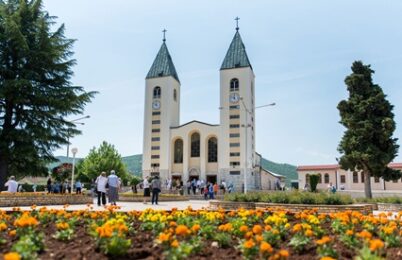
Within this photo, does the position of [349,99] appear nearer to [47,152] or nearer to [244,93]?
[47,152]

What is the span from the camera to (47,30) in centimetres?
2544

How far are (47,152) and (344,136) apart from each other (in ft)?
71.3

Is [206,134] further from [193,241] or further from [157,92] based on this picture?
[193,241]

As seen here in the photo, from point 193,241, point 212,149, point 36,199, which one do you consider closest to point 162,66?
point 212,149

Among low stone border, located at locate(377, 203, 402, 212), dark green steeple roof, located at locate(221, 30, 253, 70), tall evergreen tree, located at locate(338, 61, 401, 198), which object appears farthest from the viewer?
dark green steeple roof, located at locate(221, 30, 253, 70)

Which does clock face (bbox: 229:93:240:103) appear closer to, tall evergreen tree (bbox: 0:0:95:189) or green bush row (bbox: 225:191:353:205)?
tall evergreen tree (bbox: 0:0:95:189)

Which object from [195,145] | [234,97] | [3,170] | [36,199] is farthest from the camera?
[195,145]

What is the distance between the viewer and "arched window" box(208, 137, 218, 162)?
5553cm

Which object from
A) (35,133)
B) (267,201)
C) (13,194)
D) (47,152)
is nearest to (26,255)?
(267,201)

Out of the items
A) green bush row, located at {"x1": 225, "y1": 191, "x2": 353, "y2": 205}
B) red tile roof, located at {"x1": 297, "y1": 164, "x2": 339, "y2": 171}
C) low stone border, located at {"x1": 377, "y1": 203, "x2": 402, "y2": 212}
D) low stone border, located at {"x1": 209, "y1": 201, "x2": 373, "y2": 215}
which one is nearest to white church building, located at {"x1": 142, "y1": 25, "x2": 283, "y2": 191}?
red tile roof, located at {"x1": 297, "y1": 164, "x2": 339, "y2": 171}

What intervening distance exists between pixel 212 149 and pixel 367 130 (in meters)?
32.1

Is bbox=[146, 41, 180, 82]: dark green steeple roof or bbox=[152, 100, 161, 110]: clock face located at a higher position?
bbox=[146, 41, 180, 82]: dark green steeple roof

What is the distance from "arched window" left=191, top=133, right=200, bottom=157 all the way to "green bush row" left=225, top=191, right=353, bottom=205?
41.4 meters

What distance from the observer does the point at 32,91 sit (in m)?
23.9
